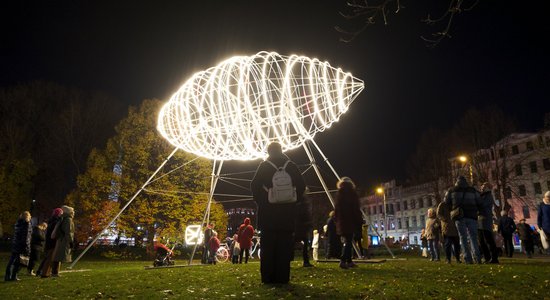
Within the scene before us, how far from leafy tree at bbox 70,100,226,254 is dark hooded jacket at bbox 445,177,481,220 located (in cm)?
1863

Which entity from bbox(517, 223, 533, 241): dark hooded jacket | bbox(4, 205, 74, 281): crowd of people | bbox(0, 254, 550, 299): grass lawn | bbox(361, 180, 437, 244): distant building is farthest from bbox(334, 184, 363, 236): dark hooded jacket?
bbox(361, 180, 437, 244): distant building

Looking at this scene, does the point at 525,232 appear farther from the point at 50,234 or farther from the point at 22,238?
the point at 22,238

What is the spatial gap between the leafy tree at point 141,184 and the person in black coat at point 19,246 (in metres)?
14.5

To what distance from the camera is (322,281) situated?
6.86 m

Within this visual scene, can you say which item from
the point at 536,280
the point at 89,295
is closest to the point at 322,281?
the point at 536,280

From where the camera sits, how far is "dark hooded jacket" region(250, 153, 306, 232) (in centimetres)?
637

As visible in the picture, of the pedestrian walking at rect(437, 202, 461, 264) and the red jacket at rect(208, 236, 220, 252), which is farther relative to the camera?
the red jacket at rect(208, 236, 220, 252)

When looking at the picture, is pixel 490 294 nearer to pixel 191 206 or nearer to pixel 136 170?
pixel 191 206

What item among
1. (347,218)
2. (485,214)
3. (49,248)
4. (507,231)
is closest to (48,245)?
(49,248)

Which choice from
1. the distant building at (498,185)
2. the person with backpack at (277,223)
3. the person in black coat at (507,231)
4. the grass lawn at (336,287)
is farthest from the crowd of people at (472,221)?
the person in black coat at (507,231)

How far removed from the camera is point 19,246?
10469 millimetres

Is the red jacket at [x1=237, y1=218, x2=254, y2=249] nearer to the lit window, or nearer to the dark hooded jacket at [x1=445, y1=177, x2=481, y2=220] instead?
the dark hooded jacket at [x1=445, y1=177, x2=481, y2=220]

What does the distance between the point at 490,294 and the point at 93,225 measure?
25137mm

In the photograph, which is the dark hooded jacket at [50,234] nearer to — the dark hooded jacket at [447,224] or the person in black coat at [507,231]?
the dark hooded jacket at [447,224]
